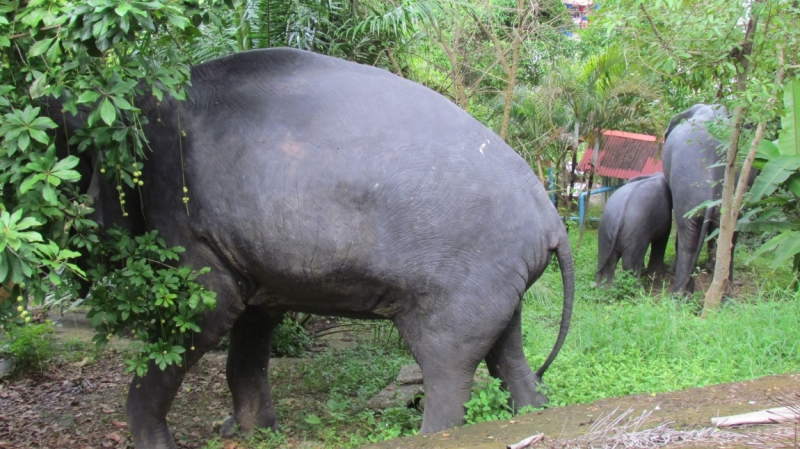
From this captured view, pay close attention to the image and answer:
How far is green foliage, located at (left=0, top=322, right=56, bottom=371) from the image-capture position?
19.7 ft

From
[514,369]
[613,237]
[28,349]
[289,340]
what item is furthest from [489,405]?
[613,237]

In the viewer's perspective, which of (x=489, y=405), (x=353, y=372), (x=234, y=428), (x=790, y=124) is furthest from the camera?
(x=790, y=124)

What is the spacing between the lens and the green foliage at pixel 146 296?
11.5 ft

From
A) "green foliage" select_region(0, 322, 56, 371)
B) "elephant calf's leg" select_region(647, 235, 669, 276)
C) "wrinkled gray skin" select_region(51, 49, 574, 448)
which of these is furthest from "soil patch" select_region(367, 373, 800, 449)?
"elephant calf's leg" select_region(647, 235, 669, 276)

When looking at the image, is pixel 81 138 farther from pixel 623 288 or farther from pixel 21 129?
pixel 623 288

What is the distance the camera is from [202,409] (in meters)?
5.21

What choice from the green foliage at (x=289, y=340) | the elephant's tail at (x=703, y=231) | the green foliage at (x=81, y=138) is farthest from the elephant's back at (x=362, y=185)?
the elephant's tail at (x=703, y=231)

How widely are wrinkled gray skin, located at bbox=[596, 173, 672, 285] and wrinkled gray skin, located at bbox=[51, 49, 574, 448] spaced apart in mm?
4820

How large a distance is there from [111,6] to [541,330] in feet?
14.4

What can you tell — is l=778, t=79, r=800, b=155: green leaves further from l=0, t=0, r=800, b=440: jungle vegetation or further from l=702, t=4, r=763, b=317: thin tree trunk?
l=702, t=4, r=763, b=317: thin tree trunk

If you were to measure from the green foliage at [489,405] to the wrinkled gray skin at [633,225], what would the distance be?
186 inches

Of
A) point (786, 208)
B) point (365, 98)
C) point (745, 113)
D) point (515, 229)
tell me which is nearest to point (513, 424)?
point (515, 229)

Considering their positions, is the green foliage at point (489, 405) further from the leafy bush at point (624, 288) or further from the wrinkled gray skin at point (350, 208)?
the leafy bush at point (624, 288)

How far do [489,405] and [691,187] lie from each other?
454cm
